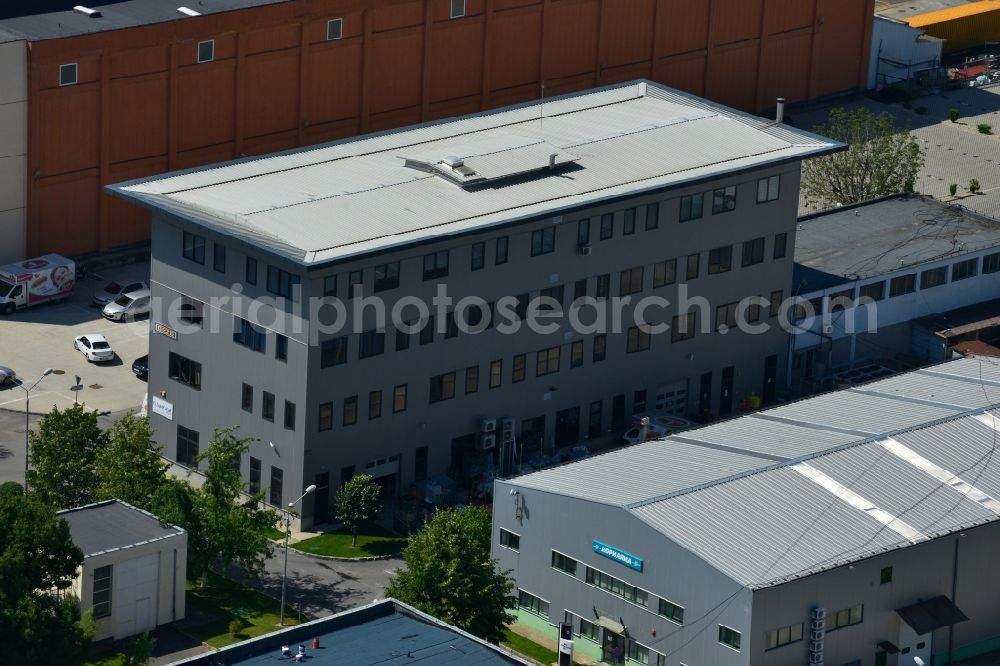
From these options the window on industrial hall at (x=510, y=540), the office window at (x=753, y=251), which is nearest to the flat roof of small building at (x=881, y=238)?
the office window at (x=753, y=251)

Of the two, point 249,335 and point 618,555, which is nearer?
point 618,555

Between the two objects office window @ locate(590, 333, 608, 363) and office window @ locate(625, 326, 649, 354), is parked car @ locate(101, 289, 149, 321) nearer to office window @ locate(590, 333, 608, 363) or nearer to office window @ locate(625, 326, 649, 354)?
office window @ locate(590, 333, 608, 363)

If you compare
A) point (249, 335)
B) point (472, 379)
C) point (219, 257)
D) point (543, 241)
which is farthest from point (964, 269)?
point (219, 257)

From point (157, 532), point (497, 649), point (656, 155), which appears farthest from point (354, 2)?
point (497, 649)

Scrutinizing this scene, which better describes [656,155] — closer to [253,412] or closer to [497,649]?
[253,412]

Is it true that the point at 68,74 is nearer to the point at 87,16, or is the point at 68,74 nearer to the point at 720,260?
the point at 87,16

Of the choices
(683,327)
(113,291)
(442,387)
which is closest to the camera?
(442,387)
